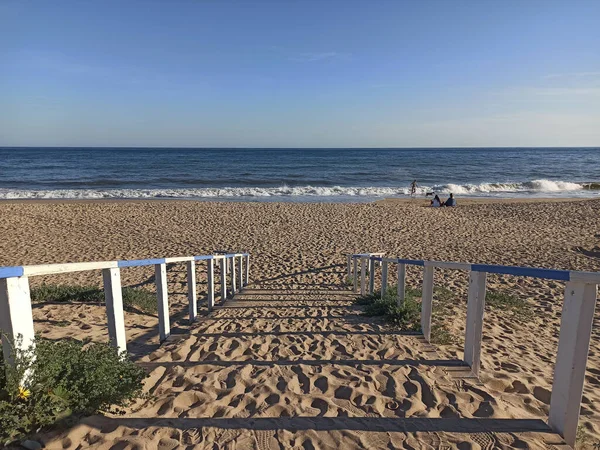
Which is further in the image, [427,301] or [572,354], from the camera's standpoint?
[427,301]

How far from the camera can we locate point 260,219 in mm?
18297

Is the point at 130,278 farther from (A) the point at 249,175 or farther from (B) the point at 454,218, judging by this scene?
(A) the point at 249,175

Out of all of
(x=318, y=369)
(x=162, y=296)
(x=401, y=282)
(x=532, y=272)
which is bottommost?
(x=318, y=369)

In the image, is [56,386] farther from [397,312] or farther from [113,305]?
[397,312]

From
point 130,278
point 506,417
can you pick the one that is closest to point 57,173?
point 130,278

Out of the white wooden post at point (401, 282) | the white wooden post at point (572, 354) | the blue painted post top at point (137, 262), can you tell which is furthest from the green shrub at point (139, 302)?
the white wooden post at point (572, 354)

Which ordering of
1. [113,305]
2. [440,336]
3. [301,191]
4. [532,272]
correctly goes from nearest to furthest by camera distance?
1. [532,272]
2. [113,305]
3. [440,336]
4. [301,191]

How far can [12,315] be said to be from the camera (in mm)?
2178

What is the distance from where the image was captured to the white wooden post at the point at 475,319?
3.18 meters

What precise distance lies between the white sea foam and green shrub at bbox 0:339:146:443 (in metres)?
27.9

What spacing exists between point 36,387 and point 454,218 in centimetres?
1917

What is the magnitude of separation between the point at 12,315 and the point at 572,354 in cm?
319

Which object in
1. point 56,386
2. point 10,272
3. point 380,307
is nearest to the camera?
point 10,272

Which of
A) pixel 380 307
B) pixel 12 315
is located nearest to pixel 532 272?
pixel 380 307
